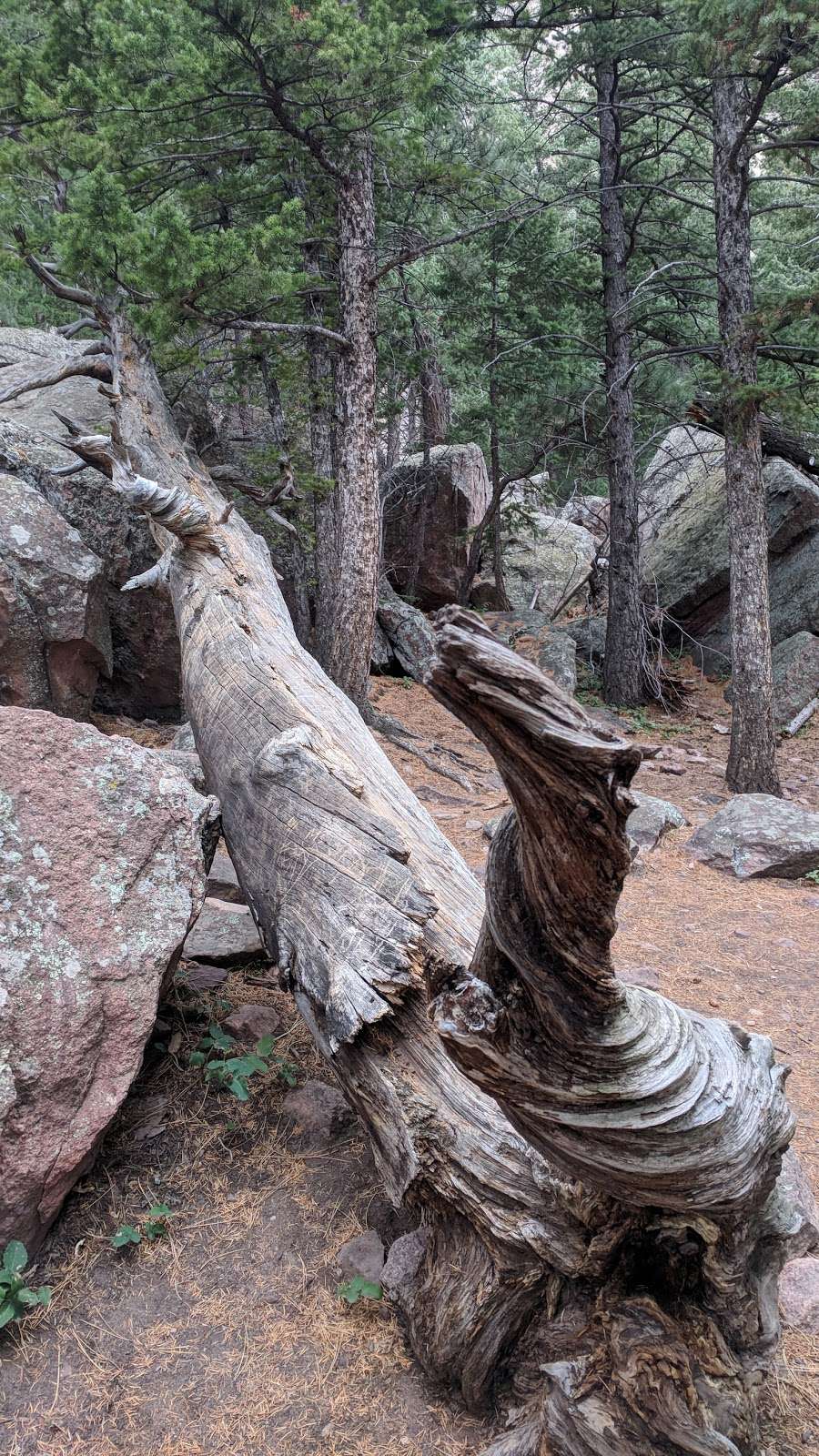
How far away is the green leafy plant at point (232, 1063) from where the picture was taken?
147 inches

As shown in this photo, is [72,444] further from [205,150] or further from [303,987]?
[303,987]

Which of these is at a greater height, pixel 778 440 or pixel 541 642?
pixel 778 440

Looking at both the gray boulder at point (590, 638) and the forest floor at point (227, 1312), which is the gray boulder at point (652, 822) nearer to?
the forest floor at point (227, 1312)

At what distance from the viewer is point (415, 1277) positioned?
284cm

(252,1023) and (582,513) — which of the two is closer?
(252,1023)

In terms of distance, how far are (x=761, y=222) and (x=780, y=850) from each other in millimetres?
16580

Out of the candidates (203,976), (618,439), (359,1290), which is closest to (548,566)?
(618,439)

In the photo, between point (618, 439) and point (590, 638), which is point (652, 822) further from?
point (590, 638)

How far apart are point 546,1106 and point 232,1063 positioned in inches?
80.6

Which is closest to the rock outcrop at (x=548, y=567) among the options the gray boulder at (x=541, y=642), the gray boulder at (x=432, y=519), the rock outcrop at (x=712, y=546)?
the gray boulder at (x=541, y=642)

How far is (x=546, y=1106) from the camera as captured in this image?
2104mm

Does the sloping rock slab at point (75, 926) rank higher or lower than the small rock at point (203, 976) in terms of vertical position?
higher

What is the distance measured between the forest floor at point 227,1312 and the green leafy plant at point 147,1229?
3 cm

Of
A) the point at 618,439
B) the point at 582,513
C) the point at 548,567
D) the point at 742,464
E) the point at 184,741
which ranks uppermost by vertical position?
the point at 618,439
